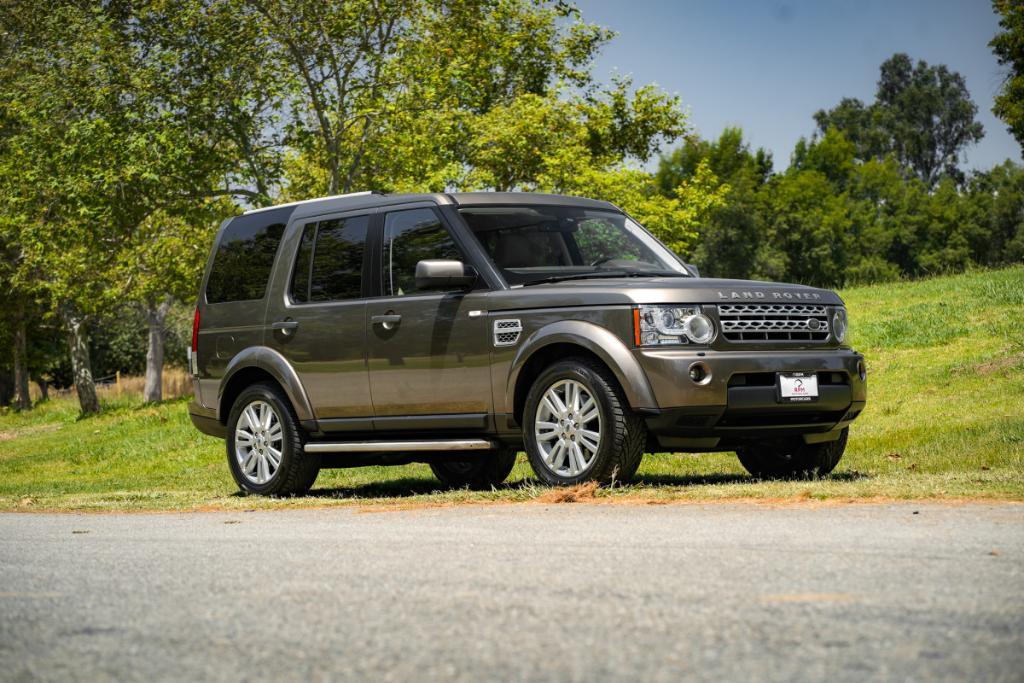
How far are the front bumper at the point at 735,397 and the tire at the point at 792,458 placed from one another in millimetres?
649

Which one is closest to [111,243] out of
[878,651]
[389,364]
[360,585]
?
[389,364]

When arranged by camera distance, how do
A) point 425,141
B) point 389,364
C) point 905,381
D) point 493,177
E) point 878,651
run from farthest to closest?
point 493,177 < point 425,141 < point 905,381 < point 389,364 < point 878,651

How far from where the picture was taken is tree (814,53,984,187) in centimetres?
10512

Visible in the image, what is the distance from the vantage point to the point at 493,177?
107 ft

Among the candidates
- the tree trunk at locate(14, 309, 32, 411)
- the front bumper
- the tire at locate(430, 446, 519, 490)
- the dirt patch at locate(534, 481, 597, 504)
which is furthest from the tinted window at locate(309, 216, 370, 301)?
the tree trunk at locate(14, 309, 32, 411)

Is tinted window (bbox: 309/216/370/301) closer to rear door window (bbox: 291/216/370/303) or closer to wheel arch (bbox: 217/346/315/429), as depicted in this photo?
rear door window (bbox: 291/216/370/303)

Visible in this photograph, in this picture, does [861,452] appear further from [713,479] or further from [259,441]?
[259,441]

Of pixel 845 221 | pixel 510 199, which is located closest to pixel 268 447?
pixel 510 199

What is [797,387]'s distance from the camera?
917 cm

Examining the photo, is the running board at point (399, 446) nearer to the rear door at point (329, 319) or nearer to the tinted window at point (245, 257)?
the rear door at point (329, 319)

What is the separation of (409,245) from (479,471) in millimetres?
2565

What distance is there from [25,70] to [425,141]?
8.09m

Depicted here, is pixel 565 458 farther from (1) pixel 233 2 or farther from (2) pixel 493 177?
(2) pixel 493 177

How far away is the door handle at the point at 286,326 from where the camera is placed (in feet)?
36.0
